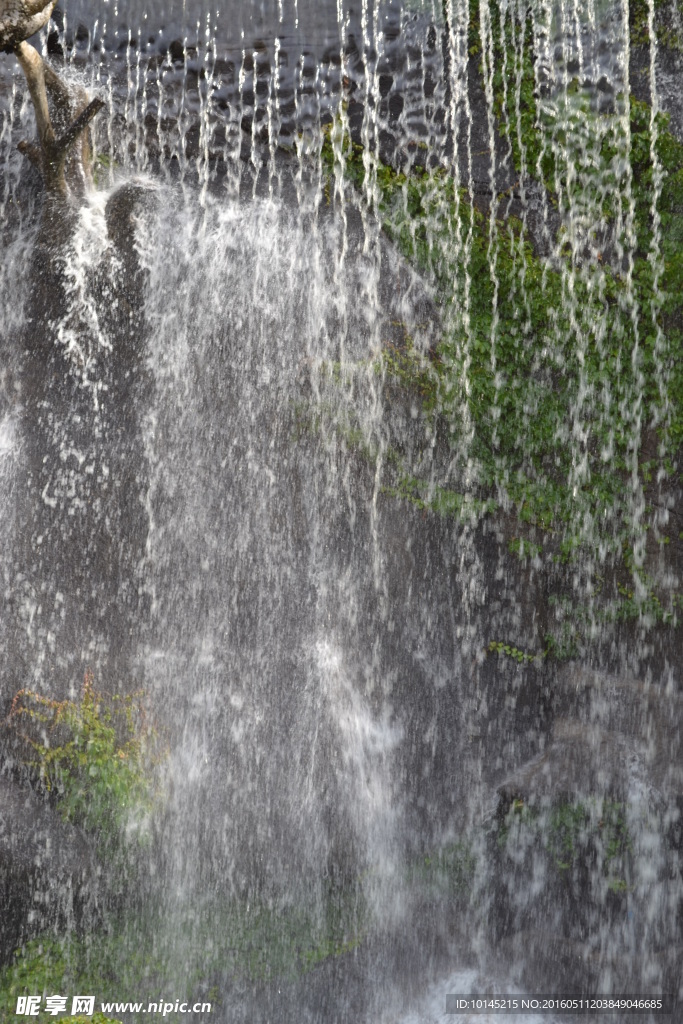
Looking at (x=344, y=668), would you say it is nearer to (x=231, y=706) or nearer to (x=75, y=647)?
(x=231, y=706)

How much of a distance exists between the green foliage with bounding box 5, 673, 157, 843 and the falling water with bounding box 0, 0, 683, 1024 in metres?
0.12

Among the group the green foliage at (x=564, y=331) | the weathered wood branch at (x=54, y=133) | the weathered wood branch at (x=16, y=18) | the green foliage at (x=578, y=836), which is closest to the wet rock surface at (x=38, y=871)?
the green foliage at (x=578, y=836)

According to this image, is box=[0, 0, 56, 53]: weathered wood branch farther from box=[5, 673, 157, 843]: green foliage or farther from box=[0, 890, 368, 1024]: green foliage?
box=[0, 890, 368, 1024]: green foliage

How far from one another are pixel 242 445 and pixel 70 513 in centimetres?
134

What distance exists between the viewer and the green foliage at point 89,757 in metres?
5.48

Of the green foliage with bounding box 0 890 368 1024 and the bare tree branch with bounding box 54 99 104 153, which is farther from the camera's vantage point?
the bare tree branch with bounding box 54 99 104 153

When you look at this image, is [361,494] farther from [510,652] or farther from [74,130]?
[74,130]

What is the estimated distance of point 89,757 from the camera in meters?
5.52

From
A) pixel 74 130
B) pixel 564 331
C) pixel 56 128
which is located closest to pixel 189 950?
pixel 564 331

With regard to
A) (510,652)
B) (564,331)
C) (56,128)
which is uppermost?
(56,128)

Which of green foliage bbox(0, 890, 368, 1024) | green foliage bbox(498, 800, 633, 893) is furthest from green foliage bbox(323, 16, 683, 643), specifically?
green foliage bbox(0, 890, 368, 1024)

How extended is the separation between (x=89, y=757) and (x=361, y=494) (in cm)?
267

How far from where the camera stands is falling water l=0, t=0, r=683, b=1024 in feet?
18.6

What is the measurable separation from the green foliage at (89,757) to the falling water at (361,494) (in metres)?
0.12
